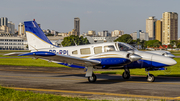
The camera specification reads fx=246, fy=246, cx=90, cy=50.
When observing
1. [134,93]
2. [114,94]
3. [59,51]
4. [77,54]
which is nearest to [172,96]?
[134,93]

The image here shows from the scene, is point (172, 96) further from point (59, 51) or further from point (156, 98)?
point (59, 51)

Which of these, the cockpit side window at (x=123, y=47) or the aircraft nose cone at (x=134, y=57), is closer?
the aircraft nose cone at (x=134, y=57)

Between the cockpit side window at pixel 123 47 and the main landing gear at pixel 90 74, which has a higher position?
the cockpit side window at pixel 123 47

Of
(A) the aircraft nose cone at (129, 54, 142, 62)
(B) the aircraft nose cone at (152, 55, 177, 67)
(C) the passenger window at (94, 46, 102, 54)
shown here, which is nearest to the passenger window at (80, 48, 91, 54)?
(C) the passenger window at (94, 46, 102, 54)

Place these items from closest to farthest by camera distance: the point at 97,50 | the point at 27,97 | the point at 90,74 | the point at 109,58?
the point at 27,97 → the point at 109,58 → the point at 90,74 → the point at 97,50

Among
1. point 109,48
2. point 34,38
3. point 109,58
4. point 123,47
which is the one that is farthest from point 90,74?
point 34,38

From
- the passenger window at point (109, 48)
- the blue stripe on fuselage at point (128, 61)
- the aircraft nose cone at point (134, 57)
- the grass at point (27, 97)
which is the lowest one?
the grass at point (27, 97)

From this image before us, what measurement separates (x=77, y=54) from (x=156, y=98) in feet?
32.3

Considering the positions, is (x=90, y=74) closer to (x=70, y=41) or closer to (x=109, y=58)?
(x=109, y=58)

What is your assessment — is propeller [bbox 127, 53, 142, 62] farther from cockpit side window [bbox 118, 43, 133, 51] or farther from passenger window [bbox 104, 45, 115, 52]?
passenger window [bbox 104, 45, 115, 52]

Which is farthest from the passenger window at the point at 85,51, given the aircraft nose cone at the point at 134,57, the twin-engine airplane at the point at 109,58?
the aircraft nose cone at the point at 134,57

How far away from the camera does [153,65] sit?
18953 mm

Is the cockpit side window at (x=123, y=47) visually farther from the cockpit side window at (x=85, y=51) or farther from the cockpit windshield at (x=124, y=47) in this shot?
the cockpit side window at (x=85, y=51)

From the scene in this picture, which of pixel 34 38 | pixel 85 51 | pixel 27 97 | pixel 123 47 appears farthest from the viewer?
pixel 34 38
